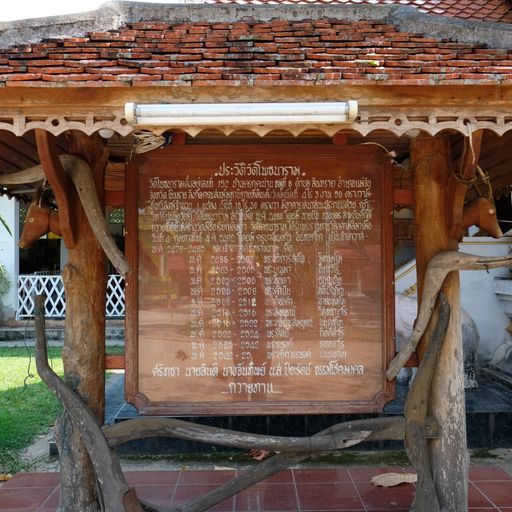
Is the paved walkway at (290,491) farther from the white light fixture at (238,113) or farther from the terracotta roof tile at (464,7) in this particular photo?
the terracotta roof tile at (464,7)

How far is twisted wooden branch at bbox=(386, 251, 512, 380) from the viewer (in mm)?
Answer: 3781

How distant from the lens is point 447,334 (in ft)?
12.9

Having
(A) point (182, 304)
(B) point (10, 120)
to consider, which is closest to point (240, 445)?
(A) point (182, 304)

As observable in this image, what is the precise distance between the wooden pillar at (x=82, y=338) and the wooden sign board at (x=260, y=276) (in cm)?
25

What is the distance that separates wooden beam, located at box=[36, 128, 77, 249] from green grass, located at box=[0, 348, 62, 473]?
1865mm

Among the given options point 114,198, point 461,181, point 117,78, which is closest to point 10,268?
point 114,198

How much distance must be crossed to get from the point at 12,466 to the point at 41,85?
14.5ft

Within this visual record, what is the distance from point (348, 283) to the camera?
4.21m

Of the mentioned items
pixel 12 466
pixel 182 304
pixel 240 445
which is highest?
pixel 182 304

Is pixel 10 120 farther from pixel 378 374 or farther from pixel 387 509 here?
pixel 387 509

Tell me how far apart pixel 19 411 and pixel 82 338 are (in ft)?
15.9

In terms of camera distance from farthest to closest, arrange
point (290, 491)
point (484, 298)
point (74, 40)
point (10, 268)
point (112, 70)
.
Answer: point (10, 268)
point (484, 298)
point (290, 491)
point (74, 40)
point (112, 70)

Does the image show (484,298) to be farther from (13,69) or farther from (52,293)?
(52,293)

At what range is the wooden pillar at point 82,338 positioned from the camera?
3867mm
